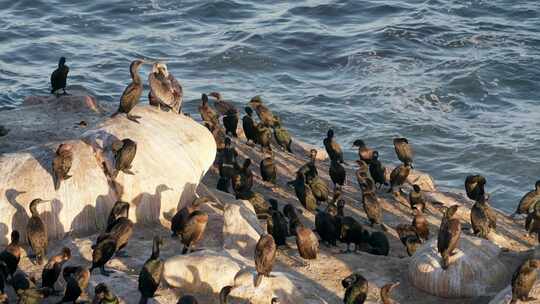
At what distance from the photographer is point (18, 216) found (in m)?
16.9

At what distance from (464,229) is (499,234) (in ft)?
2.35

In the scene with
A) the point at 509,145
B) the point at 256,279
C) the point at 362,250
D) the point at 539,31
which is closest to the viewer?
the point at 256,279

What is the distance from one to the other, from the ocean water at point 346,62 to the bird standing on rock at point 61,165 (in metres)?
12.0

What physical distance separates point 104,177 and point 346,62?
18460mm

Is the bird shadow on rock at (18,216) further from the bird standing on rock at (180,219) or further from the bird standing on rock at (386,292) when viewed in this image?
the bird standing on rock at (386,292)

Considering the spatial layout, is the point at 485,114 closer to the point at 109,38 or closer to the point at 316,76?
the point at 316,76

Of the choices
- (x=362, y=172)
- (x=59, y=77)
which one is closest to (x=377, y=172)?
(x=362, y=172)

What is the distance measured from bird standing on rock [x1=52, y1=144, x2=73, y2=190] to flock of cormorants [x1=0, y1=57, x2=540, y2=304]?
0.02 metres

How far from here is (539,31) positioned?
37438 mm

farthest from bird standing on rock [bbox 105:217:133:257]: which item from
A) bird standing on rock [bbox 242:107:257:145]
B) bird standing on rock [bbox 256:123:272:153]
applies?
bird standing on rock [bbox 242:107:257:145]

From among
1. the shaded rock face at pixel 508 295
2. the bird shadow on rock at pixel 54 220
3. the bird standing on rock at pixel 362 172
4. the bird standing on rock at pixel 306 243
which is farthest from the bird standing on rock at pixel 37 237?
the bird standing on rock at pixel 362 172

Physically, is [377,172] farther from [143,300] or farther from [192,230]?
[143,300]

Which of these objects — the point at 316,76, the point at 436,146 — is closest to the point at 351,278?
the point at 436,146

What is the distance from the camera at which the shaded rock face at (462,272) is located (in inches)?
625
